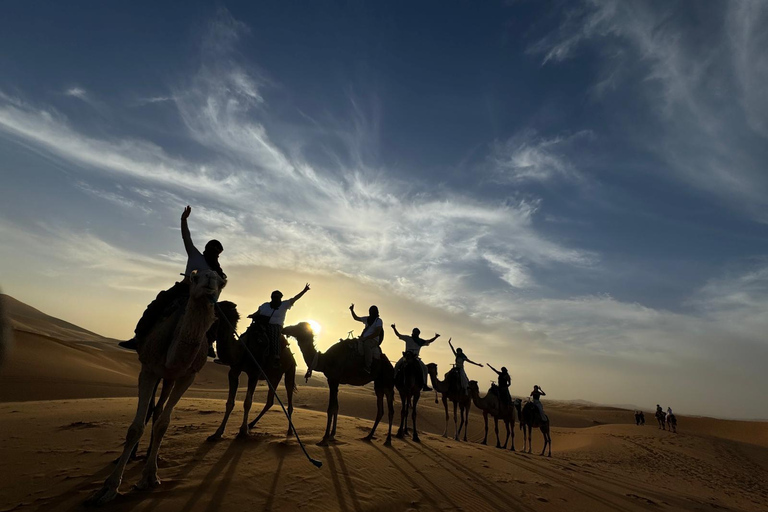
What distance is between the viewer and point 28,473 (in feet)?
19.6

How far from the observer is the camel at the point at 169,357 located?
17.0 ft

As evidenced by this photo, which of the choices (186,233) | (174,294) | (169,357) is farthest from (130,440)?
(186,233)

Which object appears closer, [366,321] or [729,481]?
A: [366,321]

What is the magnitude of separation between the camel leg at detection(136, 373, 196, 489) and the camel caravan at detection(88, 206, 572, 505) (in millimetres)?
13

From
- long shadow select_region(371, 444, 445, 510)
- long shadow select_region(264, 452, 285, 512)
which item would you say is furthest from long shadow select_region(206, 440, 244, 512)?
long shadow select_region(371, 444, 445, 510)

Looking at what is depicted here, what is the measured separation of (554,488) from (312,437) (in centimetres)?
602

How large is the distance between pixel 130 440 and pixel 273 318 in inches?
201

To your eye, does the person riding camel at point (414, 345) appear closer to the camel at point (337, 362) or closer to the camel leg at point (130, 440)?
the camel at point (337, 362)

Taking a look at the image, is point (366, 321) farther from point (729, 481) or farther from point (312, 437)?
point (729, 481)

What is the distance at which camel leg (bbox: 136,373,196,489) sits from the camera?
551 centimetres

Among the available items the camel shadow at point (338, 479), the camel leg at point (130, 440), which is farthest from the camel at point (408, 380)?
the camel leg at point (130, 440)

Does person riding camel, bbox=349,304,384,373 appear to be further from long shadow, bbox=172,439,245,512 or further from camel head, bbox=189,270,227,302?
camel head, bbox=189,270,227,302

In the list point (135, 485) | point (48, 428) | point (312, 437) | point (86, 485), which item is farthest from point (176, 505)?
point (48, 428)

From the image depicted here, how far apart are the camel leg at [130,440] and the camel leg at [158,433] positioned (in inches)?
11.3
